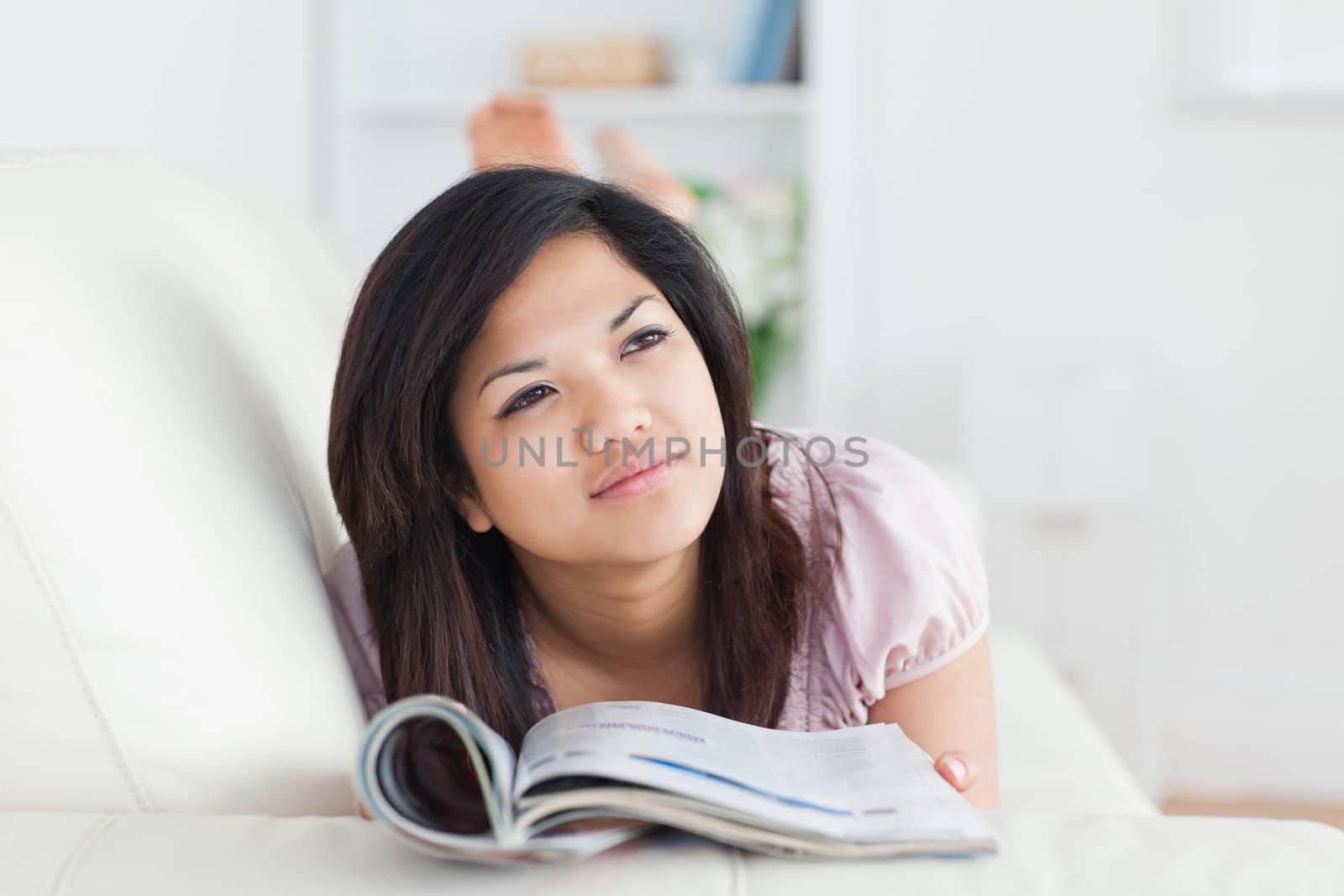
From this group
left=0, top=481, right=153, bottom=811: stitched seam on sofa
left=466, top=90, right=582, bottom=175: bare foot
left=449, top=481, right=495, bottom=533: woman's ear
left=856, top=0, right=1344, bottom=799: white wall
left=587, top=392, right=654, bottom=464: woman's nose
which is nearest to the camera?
left=0, top=481, right=153, bottom=811: stitched seam on sofa

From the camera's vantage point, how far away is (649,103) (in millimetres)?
2582

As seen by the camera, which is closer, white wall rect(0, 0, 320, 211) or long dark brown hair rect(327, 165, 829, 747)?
long dark brown hair rect(327, 165, 829, 747)

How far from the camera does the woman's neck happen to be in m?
1.06

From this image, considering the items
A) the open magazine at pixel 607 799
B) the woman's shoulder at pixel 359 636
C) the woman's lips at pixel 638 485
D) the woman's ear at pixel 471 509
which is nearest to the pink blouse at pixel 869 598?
the woman's shoulder at pixel 359 636

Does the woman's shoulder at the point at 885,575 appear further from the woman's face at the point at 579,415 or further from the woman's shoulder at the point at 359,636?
the woman's shoulder at the point at 359,636

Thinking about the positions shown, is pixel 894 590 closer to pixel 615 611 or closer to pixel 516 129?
pixel 615 611

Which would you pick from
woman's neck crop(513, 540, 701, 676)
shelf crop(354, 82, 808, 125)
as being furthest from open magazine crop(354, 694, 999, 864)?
shelf crop(354, 82, 808, 125)

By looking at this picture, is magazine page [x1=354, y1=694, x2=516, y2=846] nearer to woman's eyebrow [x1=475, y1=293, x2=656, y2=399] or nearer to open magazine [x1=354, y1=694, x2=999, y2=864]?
open magazine [x1=354, y1=694, x2=999, y2=864]

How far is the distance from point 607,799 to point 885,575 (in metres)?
0.51

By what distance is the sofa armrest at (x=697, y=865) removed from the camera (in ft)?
1.89

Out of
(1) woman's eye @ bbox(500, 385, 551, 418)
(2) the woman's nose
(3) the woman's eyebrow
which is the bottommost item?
(2) the woman's nose

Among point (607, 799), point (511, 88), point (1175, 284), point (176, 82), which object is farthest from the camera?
point (511, 88)

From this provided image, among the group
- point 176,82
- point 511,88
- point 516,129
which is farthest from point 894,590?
point 511,88

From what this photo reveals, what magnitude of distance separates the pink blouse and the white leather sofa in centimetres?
10
